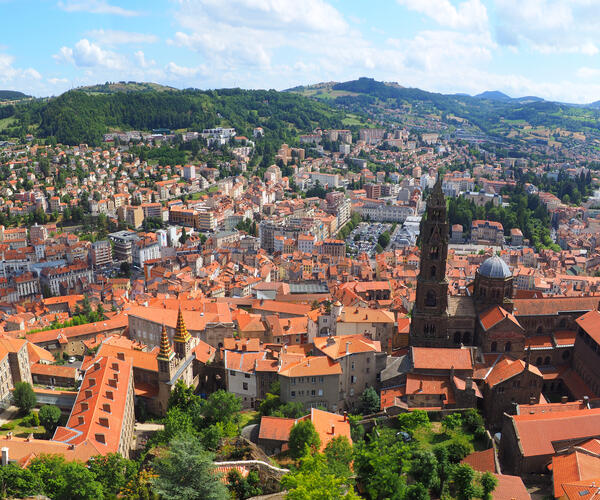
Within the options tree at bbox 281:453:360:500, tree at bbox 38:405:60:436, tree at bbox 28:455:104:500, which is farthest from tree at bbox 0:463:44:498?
tree at bbox 281:453:360:500

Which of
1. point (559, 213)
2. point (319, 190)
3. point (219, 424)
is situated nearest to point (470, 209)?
point (559, 213)

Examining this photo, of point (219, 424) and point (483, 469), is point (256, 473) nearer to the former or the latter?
point (219, 424)

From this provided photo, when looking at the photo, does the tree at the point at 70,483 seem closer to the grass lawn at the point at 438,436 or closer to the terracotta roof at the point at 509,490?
the grass lawn at the point at 438,436

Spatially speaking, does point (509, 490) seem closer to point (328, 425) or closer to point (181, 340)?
point (328, 425)

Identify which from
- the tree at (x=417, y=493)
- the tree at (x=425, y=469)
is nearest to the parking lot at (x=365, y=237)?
the tree at (x=425, y=469)

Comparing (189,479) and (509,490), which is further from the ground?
(189,479)

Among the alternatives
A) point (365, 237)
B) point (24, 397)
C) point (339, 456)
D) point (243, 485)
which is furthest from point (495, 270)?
point (365, 237)
